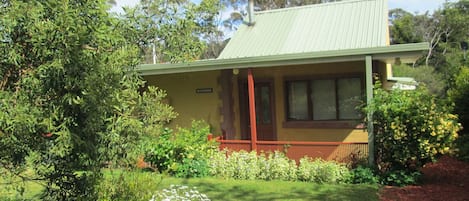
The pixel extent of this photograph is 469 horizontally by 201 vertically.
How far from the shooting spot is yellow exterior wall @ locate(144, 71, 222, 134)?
12047 mm

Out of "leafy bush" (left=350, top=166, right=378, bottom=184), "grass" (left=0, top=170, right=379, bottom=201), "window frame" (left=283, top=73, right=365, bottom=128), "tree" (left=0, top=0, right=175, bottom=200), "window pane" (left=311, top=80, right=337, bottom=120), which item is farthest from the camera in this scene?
"window pane" (left=311, top=80, right=337, bottom=120)

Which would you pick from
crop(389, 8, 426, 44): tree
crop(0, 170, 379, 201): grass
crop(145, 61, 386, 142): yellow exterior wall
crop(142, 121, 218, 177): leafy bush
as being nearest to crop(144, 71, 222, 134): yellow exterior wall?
crop(145, 61, 386, 142): yellow exterior wall

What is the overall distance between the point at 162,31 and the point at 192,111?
8.34 m

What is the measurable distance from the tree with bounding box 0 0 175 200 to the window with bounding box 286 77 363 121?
7.95m

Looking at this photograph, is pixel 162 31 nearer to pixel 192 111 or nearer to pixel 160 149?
pixel 160 149

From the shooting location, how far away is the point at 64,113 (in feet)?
11.3

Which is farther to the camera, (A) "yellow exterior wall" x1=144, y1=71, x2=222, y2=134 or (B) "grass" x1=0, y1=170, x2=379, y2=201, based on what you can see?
(A) "yellow exterior wall" x1=144, y1=71, x2=222, y2=134

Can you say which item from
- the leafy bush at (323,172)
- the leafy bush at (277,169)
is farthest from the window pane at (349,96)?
the leafy bush at (277,169)

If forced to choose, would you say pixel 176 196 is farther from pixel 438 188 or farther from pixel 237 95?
pixel 237 95

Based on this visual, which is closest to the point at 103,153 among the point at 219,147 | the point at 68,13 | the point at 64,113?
the point at 64,113

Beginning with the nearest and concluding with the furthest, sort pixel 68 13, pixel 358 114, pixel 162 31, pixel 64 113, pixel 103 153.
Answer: pixel 68 13 → pixel 64 113 → pixel 103 153 → pixel 162 31 → pixel 358 114

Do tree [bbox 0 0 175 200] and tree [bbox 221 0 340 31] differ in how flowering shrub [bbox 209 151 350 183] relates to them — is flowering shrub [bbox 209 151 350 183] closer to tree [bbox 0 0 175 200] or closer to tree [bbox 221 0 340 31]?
tree [bbox 0 0 175 200]

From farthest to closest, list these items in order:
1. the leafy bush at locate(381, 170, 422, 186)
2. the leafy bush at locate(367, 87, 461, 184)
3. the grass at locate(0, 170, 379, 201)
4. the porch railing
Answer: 1. the porch railing
2. the leafy bush at locate(381, 170, 422, 186)
3. the leafy bush at locate(367, 87, 461, 184)
4. the grass at locate(0, 170, 379, 201)

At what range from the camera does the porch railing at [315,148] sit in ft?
28.4
